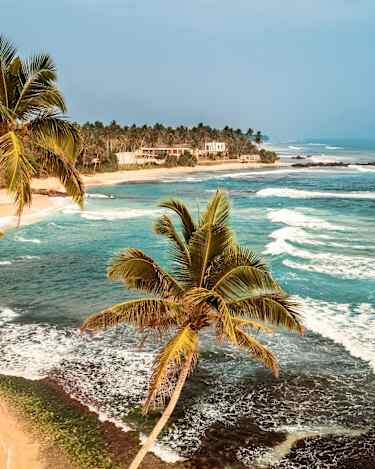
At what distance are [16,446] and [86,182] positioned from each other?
76085mm

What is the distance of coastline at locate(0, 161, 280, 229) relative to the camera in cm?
4824

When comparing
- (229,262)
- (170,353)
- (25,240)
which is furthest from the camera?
(25,240)

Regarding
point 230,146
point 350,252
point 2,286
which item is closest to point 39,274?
point 2,286

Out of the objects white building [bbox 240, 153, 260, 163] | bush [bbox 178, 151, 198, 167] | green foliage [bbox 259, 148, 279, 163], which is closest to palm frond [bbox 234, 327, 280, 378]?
bush [bbox 178, 151, 198, 167]

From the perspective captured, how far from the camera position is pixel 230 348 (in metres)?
19.2

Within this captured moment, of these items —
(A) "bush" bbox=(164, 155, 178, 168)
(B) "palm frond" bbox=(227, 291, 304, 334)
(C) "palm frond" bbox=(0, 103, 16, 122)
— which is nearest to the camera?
(B) "palm frond" bbox=(227, 291, 304, 334)

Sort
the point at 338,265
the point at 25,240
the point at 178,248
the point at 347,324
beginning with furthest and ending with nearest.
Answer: the point at 25,240 → the point at 338,265 → the point at 347,324 → the point at 178,248

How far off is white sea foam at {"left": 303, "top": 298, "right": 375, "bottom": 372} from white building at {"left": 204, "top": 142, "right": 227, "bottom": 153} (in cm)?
13516

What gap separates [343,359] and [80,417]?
29.1 ft

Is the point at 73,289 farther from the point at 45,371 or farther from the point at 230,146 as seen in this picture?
the point at 230,146

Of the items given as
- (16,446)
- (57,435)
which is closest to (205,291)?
(57,435)

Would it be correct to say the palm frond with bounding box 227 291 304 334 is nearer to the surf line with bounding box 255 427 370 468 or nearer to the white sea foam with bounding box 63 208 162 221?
the surf line with bounding box 255 427 370 468

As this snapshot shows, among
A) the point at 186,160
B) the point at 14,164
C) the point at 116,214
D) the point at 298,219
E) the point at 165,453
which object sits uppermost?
the point at 186,160

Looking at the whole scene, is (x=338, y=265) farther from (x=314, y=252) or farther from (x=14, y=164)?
(x=14, y=164)
